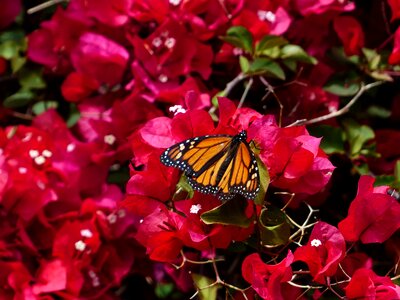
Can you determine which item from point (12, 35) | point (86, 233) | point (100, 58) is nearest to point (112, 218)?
point (86, 233)

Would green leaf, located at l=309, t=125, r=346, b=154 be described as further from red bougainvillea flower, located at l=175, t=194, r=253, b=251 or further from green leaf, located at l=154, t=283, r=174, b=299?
green leaf, located at l=154, t=283, r=174, b=299

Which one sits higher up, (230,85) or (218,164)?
(218,164)

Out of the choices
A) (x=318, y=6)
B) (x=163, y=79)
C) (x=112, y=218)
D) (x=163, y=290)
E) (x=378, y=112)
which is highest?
(x=318, y=6)

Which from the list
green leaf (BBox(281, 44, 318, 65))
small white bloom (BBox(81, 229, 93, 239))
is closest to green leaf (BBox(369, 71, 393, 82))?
green leaf (BBox(281, 44, 318, 65))

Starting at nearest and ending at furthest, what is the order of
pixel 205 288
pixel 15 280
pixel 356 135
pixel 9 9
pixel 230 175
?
pixel 230 175 → pixel 205 288 → pixel 15 280 → pixel 356 135 → pixel 9 9

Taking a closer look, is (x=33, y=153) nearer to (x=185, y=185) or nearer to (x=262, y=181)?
(x=185, y=185)

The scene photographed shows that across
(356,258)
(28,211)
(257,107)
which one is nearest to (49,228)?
(28,211)
